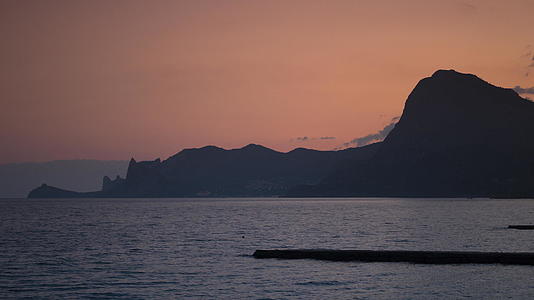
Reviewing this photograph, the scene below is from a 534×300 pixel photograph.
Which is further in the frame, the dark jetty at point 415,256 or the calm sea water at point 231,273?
the dark jetty at point 415,256

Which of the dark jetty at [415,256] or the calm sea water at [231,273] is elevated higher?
the dark jetty at [415,256]

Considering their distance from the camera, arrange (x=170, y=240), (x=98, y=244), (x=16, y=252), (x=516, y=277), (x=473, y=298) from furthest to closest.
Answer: (x=170, y=240), (x=98, y=244), (x=16, y=252), (x=516, y=277), (x=473, y=298)

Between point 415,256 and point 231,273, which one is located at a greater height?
point 415,256

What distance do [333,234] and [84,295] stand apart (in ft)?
203

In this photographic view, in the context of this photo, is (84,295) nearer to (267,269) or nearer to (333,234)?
(267,269)

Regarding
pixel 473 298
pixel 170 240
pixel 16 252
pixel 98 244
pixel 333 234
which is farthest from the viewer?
pixel 333 234

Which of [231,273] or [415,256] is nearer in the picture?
[231,273]

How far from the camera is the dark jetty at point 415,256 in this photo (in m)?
56.2

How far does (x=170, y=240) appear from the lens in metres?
88.6

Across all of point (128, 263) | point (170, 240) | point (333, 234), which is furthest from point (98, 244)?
point (333, 234)

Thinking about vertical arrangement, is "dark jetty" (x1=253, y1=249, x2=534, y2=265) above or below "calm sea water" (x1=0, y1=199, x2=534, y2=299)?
above

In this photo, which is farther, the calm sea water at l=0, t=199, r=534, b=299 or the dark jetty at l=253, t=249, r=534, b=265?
the dark jetty at l=253, t=249, r=534, b=265

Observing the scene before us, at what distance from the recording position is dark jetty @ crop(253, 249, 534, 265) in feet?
184

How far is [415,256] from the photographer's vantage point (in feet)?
193
